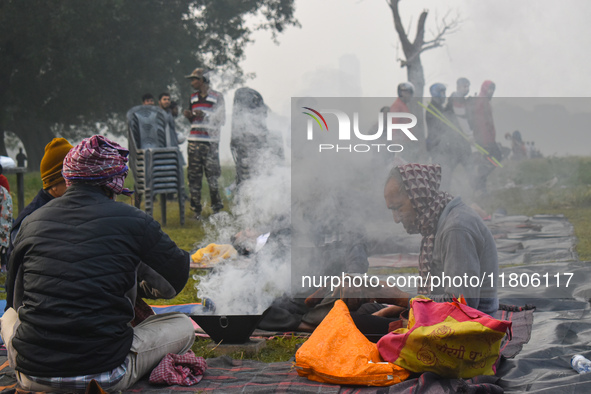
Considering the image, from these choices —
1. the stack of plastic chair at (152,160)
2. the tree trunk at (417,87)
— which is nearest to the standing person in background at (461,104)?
the tree trunk at (417,87)

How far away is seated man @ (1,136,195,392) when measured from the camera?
8.08ft

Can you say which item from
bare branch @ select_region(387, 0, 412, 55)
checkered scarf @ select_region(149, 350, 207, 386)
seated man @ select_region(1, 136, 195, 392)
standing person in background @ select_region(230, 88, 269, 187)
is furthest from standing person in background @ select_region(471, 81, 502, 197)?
seated man @ select_region(1, 136, 195, 392)

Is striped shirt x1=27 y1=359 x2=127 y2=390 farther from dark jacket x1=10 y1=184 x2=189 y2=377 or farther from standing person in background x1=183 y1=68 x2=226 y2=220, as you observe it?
standing person in background x1=183 y1=68 x2=226 y2=220

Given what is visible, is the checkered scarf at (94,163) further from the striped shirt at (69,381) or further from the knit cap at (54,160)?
the striped shirt at (69,381)

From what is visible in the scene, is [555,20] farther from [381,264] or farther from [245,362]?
[245,362]

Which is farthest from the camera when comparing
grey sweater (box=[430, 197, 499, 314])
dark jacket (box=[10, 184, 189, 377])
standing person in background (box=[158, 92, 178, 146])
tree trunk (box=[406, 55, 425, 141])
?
standing person in background (box=[158, 92, 178, 146])

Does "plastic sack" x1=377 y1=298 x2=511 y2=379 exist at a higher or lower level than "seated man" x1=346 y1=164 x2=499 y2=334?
lower

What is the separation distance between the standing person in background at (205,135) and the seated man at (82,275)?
5.41m

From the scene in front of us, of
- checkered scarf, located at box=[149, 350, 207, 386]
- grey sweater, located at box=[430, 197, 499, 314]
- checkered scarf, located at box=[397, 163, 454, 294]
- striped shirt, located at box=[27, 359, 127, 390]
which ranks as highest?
checkered scarf, located at box=[397, 163, 454, 294]

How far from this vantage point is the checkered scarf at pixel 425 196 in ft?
11.7

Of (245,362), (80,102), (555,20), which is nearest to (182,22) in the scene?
(80,102)

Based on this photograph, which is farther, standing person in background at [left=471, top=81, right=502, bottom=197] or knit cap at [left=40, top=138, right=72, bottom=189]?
standing person in background at [left=471, top=81, right=502, bottom=197]

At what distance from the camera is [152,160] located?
796 centimetres

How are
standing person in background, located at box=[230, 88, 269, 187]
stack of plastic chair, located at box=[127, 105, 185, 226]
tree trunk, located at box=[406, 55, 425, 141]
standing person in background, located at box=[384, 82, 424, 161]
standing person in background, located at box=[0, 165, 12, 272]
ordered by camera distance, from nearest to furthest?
standing person in background, located at box=[384, 82, 424, 161] → tree trunk, located at box=[406, 55, 425, 141] → standing person in background, located at box=[230, 88, 269, 187] → standing person in background, located at box=[0, 165, 12, 272] → stack of plastic chair, located at box=[127, 105, 185, 226]
